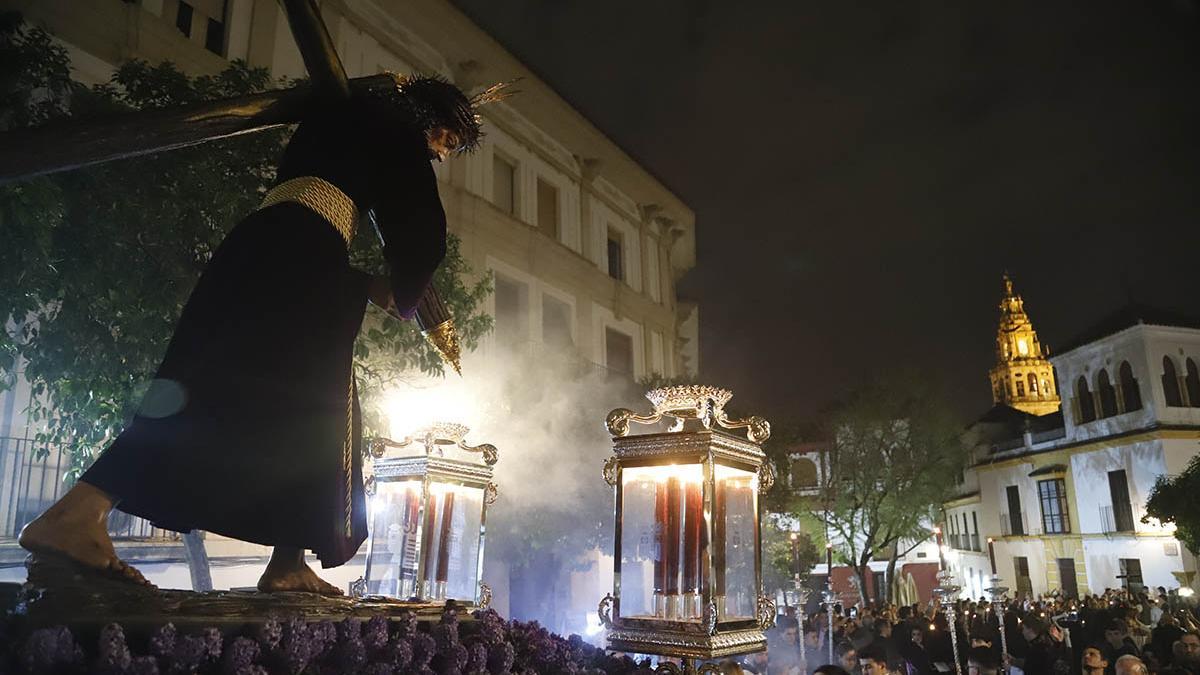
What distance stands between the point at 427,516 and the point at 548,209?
14.9 m

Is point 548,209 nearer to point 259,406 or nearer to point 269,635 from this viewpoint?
point 259,406

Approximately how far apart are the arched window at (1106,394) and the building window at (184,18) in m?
37.0

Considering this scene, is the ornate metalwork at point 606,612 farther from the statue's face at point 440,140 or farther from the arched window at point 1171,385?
the arched window at point 1171,385

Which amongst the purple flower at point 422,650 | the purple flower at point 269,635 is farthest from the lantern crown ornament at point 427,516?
the purple flower at point 269,635

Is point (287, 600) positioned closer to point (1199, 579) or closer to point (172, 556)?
point (172, 556)

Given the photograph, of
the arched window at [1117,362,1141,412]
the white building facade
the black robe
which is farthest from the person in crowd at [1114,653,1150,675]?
the arched window at [1117,362,1141,412]

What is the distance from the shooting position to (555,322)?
2148cm

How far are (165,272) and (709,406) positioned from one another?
16.1 ft

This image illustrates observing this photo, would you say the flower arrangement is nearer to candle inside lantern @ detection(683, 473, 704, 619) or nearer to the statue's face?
the statue's face

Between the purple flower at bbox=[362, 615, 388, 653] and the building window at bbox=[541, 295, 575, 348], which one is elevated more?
the building window at bbox=[541, 295, 575, 348]

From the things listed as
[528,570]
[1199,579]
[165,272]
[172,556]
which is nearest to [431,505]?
[165,272]

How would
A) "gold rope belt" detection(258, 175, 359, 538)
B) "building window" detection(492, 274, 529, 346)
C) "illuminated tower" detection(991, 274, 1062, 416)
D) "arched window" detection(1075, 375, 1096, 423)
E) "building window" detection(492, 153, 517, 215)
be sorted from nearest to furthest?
1. "gold rope belt" detection(258, 175, 359, 538)
2. "building window" detection(492, 274, 529, 346)
3. "building window" detection(492, 153, 517, 215)
4. "arched window" detection(1075, 375, 1096, 423)
5. "illuminated tower" detection(991, 274, 1062, 416)

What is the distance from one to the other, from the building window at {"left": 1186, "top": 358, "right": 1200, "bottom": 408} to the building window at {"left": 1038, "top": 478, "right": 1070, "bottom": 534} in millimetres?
6668

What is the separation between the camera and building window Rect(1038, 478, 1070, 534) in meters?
36.9
